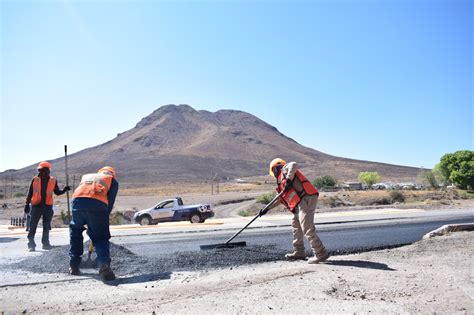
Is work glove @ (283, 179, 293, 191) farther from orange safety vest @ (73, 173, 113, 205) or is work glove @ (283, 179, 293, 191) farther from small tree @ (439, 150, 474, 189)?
small tree @ (439, 150, 474, 189)

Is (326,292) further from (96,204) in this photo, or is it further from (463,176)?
(463,176)

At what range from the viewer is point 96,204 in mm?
5730

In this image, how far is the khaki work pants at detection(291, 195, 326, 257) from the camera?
250 inches

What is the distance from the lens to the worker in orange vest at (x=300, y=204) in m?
6.38

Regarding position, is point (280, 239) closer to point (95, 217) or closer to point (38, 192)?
point (95, 217)

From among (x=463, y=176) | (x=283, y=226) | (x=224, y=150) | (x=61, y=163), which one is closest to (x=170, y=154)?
(x=224, y=150)

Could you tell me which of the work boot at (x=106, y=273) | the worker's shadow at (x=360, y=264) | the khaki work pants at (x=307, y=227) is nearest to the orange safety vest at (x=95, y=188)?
the work boot at (x=106, y=273)

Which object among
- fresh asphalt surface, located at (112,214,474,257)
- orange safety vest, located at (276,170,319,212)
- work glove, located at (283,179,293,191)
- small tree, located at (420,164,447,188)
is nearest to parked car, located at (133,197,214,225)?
fresh asphalt surface, located at (112,214,474,257)

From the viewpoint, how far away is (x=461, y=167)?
115ft

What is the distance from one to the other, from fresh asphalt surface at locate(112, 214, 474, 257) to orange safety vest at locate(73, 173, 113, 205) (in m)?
2.13

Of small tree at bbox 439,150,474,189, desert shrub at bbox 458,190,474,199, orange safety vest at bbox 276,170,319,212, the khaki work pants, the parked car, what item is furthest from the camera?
small tree at bbox 439,150,474,189

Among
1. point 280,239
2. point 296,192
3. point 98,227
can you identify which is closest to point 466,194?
point 280,239

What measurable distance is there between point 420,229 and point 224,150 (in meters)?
184

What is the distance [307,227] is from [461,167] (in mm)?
33576
